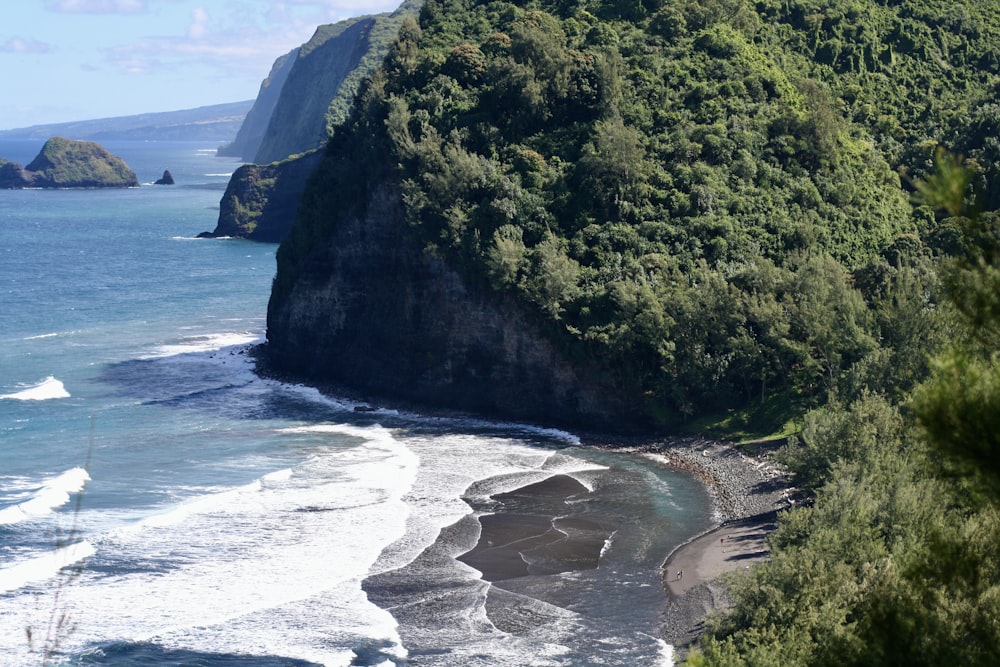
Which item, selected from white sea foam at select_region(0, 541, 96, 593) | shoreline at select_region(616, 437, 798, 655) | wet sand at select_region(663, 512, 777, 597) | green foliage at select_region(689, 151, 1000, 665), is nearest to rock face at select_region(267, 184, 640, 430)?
shoreline at select_region(616, 437, 798, 655)

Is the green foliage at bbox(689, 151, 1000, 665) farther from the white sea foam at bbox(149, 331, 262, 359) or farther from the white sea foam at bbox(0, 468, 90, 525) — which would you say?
the white sea foam at bbox(149, 331, 262, 359)

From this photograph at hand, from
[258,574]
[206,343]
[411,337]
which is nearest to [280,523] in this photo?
[258,574]

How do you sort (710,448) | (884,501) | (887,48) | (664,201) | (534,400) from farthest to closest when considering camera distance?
(887,48) < (664,201) < (534,400) < (710,448) < (884,501)

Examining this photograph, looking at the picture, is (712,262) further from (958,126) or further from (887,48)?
(887,48)

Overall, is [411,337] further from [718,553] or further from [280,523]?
[718,553]

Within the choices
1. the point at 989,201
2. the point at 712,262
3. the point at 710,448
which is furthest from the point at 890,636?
the point at 989,201

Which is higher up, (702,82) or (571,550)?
Result: (702,82)
